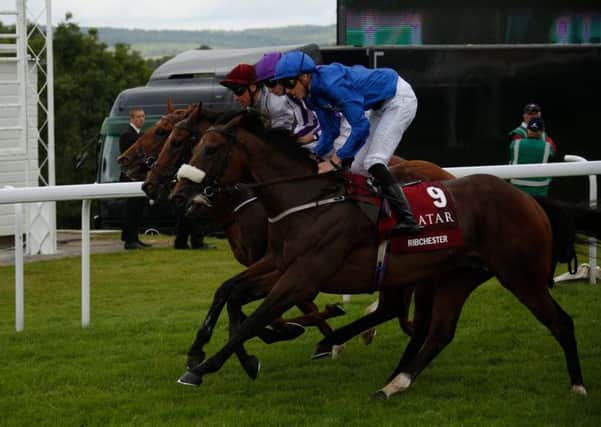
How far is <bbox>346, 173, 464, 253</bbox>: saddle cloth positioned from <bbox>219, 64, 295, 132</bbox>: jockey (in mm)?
711

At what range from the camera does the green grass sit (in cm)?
566

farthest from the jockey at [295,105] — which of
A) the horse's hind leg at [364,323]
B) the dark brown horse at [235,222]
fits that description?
the horse's hind leg at [364,323]

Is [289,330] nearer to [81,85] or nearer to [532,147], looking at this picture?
[532,147]

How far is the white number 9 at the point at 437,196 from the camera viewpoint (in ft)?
20.4

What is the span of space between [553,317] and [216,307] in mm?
1765

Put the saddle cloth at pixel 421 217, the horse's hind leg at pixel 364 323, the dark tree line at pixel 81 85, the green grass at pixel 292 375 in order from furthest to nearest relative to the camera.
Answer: the dark tree line at pixel 81 85 < the horse's hind leg at pixel 364 323 < the saddle cloth at pixel 421 217 < the green grass at pixel 292 375

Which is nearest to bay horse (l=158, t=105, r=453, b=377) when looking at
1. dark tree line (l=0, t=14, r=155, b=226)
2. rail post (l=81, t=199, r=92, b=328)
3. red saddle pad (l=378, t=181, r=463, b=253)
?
red saddle pad (l=378, t=181, r=463, b=253)

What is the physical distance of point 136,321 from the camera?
8.29 m

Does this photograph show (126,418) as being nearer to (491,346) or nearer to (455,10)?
(491,346)

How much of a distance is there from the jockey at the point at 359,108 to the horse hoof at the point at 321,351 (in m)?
1.10

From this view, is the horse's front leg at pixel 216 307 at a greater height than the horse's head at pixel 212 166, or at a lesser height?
lesser

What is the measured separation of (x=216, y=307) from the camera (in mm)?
6602

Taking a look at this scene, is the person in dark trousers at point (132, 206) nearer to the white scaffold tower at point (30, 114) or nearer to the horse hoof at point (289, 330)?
the white scaffold tower at point (30, 114)

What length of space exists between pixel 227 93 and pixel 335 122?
353 inches
